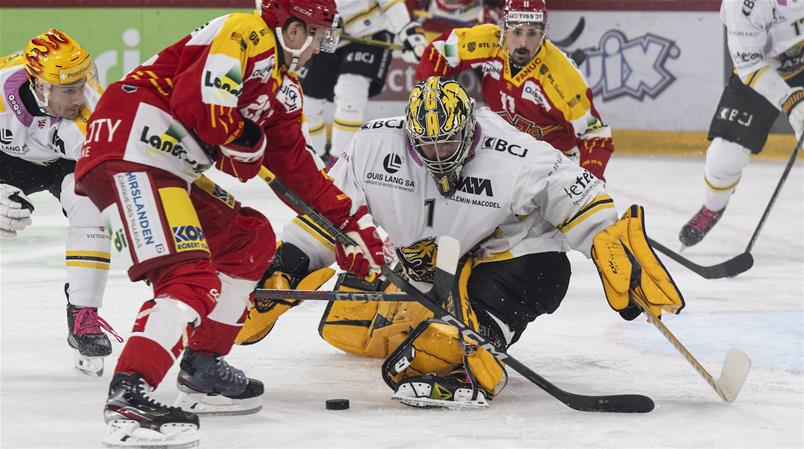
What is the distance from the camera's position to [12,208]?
12.0 ft

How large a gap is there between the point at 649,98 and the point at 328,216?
5701 mm

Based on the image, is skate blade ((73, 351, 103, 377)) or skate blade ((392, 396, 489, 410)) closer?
skate blade ((392, 396, 489, 410))

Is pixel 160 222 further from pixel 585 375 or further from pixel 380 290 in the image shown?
pixel 585 375

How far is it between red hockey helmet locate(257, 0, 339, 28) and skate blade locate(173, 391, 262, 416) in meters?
0.86

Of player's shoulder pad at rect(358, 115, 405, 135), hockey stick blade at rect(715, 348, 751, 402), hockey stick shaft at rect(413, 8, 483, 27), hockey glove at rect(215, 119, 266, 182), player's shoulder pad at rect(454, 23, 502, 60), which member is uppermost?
hockey glove at rect(215, 119, 266, 182)

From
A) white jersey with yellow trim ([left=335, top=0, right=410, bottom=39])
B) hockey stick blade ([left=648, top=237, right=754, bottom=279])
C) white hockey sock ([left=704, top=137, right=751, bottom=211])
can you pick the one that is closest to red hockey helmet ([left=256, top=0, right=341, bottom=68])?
hockey stick blade ([left=648, top=237, right=754, bottom=279])

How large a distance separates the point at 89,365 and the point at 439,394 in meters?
0.94

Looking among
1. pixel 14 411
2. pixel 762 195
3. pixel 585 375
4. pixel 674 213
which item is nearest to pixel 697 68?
pixel 762 195

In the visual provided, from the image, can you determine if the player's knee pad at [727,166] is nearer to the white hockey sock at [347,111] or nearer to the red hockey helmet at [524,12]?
the red hockey helmet at [524,12]

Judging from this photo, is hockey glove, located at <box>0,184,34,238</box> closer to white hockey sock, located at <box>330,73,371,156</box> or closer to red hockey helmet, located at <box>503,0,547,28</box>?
red hockey helmet, located at <box>503,0,547,28</box>

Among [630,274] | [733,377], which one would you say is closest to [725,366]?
[733,377]

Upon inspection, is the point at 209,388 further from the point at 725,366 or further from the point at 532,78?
the point at 532,78

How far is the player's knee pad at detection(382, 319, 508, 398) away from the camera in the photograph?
10.0 feet

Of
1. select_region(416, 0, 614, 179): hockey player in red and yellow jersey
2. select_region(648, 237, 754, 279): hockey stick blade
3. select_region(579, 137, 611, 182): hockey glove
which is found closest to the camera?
select_region(579, 137, 611, 182): hockey glove
